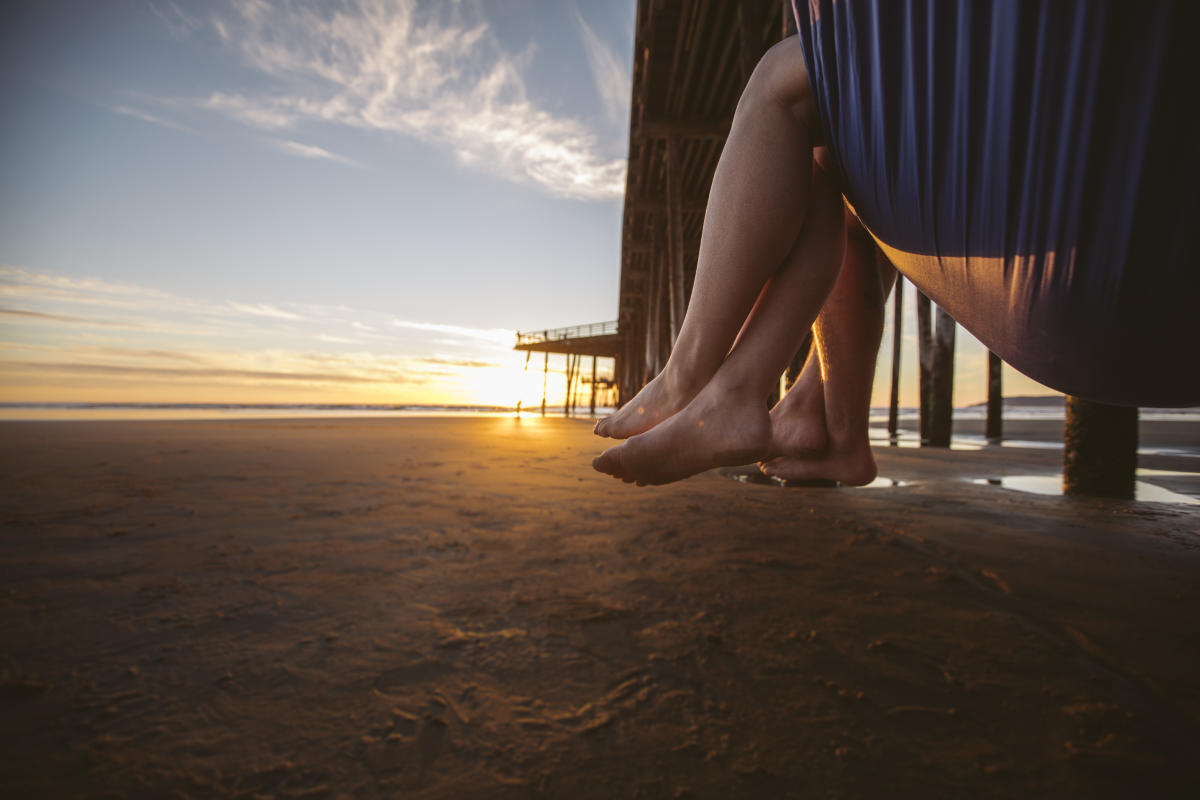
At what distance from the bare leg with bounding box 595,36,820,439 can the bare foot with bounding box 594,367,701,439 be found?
0.18m

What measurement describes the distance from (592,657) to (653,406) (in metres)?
0.53

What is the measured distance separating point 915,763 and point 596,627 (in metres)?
0.63

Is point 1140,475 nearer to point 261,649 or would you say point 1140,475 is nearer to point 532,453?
point 532,453

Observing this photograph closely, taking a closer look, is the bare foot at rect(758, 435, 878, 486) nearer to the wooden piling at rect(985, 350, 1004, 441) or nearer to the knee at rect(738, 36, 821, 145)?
the knee at rect(738, 36, 821, 145)

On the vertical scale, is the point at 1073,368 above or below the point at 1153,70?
below

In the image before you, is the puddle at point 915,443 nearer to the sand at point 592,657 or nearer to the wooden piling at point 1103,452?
the wooden piling at point 1103,452

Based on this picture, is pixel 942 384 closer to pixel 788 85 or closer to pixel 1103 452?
pixel 1103 452

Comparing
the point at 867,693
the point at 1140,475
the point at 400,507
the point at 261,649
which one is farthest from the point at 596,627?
the point at 1140,475

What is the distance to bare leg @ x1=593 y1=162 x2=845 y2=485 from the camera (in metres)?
0.94

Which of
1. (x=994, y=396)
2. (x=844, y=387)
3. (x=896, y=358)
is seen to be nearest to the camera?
(x=844, y=387)

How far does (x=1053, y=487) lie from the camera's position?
3.35 m

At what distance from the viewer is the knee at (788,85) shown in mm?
835

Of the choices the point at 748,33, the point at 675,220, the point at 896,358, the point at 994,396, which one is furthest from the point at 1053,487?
the point at 896,358

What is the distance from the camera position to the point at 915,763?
74cm
